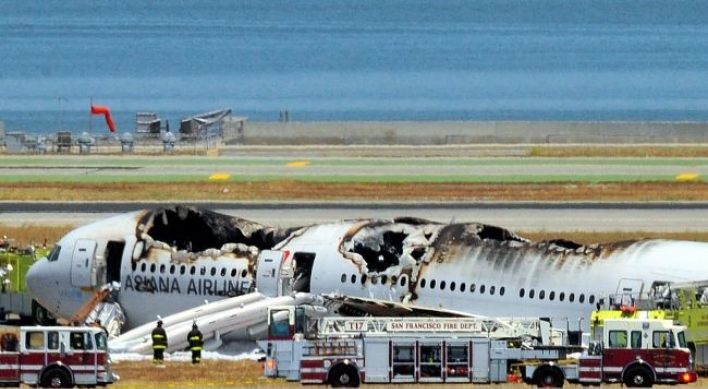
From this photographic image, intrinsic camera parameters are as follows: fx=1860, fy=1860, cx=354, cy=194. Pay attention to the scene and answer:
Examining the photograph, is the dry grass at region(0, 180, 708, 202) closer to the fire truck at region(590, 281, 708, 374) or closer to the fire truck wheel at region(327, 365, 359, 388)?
the fire truck at region(590, 281, 708, 374)

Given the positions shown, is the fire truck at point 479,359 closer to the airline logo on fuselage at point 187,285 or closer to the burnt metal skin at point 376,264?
the burnt metal skin at point 376,264

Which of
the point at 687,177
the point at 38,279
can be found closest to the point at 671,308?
the point at 38,279

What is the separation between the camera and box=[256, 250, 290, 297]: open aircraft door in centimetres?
6075

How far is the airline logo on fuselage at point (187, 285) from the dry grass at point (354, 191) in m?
36.4

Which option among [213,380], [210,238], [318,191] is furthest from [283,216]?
[213,380]

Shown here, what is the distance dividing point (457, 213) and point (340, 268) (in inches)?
1308

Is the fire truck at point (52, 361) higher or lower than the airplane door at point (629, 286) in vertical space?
lower

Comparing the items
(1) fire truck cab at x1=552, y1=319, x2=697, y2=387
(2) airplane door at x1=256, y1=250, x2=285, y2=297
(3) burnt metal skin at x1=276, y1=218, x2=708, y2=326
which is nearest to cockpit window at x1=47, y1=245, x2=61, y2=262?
(2) airplane door at x1=256, y1=250, x2=285, y2=297

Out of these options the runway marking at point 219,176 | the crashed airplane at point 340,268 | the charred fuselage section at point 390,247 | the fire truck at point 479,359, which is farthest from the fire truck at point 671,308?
the runway marking at point 219,176

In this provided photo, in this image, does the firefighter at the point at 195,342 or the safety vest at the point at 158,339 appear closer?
the firefighter at the point at 195,342

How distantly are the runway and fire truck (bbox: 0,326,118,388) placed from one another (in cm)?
3996

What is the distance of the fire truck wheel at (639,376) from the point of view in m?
48.5

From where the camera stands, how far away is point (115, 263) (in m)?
64.1

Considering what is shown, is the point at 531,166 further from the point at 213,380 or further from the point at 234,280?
the point at 213,380
